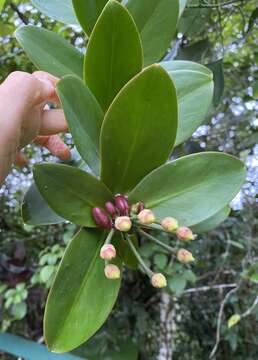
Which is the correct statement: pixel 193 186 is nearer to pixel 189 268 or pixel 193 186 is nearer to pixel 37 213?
pixel 37 213

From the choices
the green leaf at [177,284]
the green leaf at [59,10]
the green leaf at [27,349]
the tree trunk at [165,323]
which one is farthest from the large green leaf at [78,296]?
the tree trunk at [165,323]

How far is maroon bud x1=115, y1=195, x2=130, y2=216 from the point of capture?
1.25ft

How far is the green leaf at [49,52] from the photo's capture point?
18.4 inches

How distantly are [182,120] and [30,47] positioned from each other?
0.58ft

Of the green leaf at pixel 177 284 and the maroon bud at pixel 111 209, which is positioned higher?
the maroon bud at pixel 111 209

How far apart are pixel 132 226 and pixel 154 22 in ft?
0.76

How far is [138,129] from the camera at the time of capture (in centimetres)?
38

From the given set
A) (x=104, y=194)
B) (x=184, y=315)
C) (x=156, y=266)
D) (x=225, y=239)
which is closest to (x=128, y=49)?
(x=104, y=194)

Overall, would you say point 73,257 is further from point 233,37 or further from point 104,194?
point 233,37

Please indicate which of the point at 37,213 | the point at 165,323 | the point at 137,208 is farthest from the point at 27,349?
the point at 137,208

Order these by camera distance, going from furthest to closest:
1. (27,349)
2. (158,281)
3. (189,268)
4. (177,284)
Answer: (189,268) < (177,284) < (27,349) < (158,281)

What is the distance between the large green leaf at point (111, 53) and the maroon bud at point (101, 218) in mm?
108

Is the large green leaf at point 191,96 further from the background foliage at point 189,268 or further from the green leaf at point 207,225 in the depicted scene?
the background foliage at point 189,268

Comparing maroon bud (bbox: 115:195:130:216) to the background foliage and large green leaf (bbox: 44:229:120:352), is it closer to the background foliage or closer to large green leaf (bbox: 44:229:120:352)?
large green leaf (bbox: 44:229:120:352)
